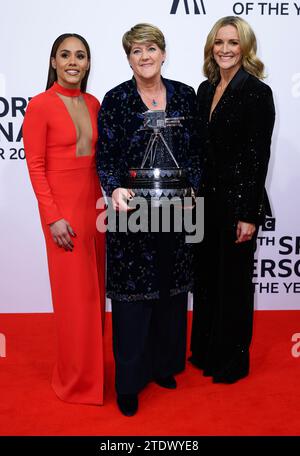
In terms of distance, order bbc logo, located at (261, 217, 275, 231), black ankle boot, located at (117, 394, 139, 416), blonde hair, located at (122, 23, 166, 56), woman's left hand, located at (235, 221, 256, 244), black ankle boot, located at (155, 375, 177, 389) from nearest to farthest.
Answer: blonde hair, located at (122, 23, 166, 56)
black ankle boot, located at (117, 394, 139, 416)
woman's left hand, located at (235, 221, 256, 244)
black ankle boot, located at (155, 375, 177, 389)
bbc logo, located at (261, 217, 275, 231)

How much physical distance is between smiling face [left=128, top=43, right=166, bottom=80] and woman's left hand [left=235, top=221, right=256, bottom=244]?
80 centimetres

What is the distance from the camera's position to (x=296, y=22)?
3.46 meters

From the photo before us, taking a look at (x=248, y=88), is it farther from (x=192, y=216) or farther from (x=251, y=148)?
(x=192, y=216)

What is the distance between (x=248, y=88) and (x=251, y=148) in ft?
0.88

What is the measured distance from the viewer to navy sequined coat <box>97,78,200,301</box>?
220cm

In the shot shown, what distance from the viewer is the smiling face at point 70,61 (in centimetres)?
225

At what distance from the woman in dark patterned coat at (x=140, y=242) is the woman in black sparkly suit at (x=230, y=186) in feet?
0.64

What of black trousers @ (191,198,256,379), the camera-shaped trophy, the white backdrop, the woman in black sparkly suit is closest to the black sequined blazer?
the woman in black sparkly suit

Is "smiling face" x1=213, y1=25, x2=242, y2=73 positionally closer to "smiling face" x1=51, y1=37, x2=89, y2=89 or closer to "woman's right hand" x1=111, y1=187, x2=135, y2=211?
"smiling face" x1=51, y1=37, x2=89, y2=89

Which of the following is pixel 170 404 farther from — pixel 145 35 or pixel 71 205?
pixel 145 35

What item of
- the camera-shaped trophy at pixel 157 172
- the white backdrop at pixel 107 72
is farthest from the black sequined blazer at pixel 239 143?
the white backdrop at pixel 107 72

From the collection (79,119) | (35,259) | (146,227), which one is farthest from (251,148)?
(35,259)

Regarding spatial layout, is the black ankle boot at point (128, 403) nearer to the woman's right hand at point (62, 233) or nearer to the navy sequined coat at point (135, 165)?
the navy sequined coat at point (135, 165)

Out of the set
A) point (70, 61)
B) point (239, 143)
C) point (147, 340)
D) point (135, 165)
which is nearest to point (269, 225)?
point (239, 143)
